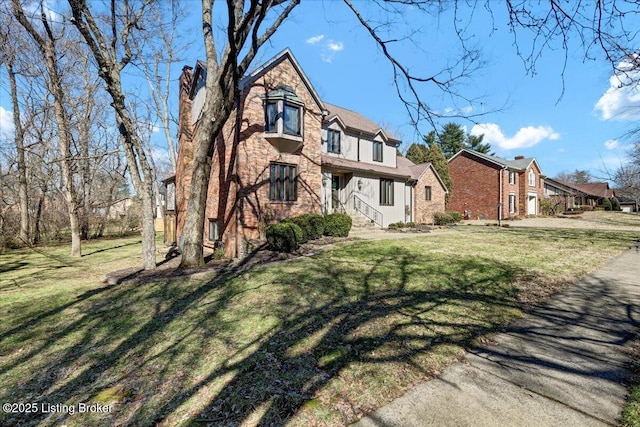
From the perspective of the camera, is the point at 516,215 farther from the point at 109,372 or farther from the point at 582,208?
the point at 109,372

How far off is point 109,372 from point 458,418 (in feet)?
12.7

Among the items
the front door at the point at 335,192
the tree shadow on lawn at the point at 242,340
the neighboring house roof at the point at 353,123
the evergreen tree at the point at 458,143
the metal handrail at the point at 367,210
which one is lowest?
the tree shadow on lawn at the point at 242,340

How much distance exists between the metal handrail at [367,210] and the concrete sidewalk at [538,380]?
13457 millimetres

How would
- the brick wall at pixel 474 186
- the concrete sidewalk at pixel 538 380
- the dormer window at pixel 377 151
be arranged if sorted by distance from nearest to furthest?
the concrete sidewalk at pixel 538 380 → the dormer window at pixel 377 151 → the brick wall at pixel 474 186

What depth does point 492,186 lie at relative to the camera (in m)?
29.4

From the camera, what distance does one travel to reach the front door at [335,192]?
17.4 meters

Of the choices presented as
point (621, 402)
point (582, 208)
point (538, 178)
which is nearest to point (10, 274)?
point (621, 402)

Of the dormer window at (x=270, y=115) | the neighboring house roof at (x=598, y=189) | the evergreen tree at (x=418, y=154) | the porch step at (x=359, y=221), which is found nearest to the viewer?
the dormer window at (x=270, y=115)

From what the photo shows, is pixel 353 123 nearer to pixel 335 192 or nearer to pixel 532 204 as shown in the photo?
pixel 335 192

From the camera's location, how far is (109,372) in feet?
11.9

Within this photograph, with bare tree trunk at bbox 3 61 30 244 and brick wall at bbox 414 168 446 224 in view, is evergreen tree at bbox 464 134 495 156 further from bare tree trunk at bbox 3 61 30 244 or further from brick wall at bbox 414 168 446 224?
bare tree trunk at bbox 3 61 30 244

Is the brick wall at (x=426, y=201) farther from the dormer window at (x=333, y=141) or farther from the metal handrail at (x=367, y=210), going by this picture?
the dormer window at (x=333, y=141)

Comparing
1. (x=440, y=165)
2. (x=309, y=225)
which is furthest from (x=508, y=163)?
(x=309, y=225)

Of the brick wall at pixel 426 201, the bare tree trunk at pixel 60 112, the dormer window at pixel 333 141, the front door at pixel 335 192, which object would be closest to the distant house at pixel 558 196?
the brick wall at pixel 426 201
